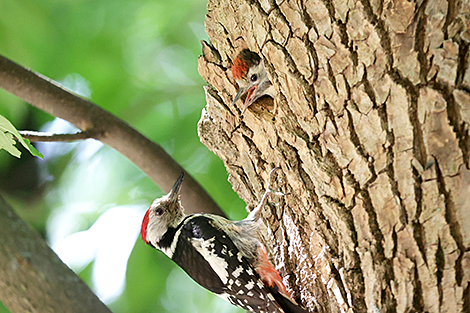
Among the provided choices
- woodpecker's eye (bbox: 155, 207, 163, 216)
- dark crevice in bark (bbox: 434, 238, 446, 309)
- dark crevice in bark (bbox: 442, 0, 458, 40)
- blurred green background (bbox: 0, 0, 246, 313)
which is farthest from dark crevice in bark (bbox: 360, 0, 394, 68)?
blurred green background (bbox: 0, 0, 246, 313)

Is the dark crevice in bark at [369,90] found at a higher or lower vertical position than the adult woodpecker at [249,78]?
lower

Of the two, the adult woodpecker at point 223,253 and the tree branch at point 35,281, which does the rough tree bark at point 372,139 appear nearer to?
the adult woodpecker at point 223,253

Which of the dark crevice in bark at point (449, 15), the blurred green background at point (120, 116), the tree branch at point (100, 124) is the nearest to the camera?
the dark crevice in bark at point (449, 15)

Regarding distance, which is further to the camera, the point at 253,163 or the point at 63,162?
the point at 63,162

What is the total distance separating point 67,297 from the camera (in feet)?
5.73

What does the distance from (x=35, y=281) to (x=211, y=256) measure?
2.40ft

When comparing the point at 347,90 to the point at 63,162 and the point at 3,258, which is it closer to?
the point at 3,258

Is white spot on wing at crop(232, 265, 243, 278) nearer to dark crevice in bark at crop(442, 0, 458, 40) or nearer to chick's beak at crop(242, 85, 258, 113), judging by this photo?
chick's beak at crop(242, 85, 258, 113)

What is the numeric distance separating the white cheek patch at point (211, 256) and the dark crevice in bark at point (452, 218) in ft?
3.13

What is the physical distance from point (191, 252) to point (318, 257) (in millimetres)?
714

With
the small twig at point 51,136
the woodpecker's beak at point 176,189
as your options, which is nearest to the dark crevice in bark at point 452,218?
the woodpecker's beak at point 176,189

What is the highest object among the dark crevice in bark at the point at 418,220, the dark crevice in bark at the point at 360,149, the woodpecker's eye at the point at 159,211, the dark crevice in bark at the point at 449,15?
the dark crevice in bark at the point at 449,15

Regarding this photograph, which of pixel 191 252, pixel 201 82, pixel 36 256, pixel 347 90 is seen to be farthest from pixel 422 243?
pixel 201 82

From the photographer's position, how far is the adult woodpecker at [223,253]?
5.36 feet
